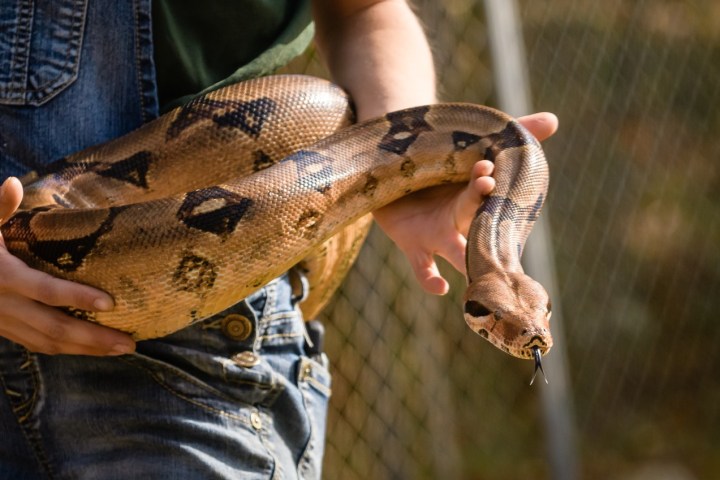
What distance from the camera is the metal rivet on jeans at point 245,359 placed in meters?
2.64

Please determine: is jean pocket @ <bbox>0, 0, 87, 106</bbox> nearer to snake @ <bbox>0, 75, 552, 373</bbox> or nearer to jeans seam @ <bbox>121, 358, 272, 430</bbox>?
snake @ <bbox>0, 75, 552, 373</bbox>

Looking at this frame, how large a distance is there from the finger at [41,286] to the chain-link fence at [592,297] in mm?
3144

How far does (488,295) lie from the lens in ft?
8.62

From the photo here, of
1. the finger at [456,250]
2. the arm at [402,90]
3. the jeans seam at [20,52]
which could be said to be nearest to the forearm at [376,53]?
the arm at [402,90]

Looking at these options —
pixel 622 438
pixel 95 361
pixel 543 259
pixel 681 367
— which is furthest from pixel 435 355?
pixel 95 361

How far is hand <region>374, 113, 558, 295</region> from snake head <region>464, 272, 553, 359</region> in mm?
174

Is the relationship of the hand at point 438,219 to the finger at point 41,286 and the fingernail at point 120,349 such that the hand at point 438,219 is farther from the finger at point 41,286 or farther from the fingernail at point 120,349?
the finger at point 41,286

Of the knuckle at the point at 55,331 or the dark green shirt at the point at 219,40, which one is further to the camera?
the dark green shirt at the point at 219,40

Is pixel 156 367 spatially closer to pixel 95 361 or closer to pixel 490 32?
pixel 95 361

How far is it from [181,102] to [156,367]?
2.64 feet

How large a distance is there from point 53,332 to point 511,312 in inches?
47.7

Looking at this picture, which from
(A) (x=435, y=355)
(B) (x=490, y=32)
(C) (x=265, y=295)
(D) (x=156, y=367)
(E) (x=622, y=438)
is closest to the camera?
(D) (x=156, y=367)

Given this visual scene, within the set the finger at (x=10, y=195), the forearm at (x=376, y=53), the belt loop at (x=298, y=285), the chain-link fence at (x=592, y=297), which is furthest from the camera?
the chain-link fence at (x=592, y=297)

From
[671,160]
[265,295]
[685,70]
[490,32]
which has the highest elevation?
[265,295]
